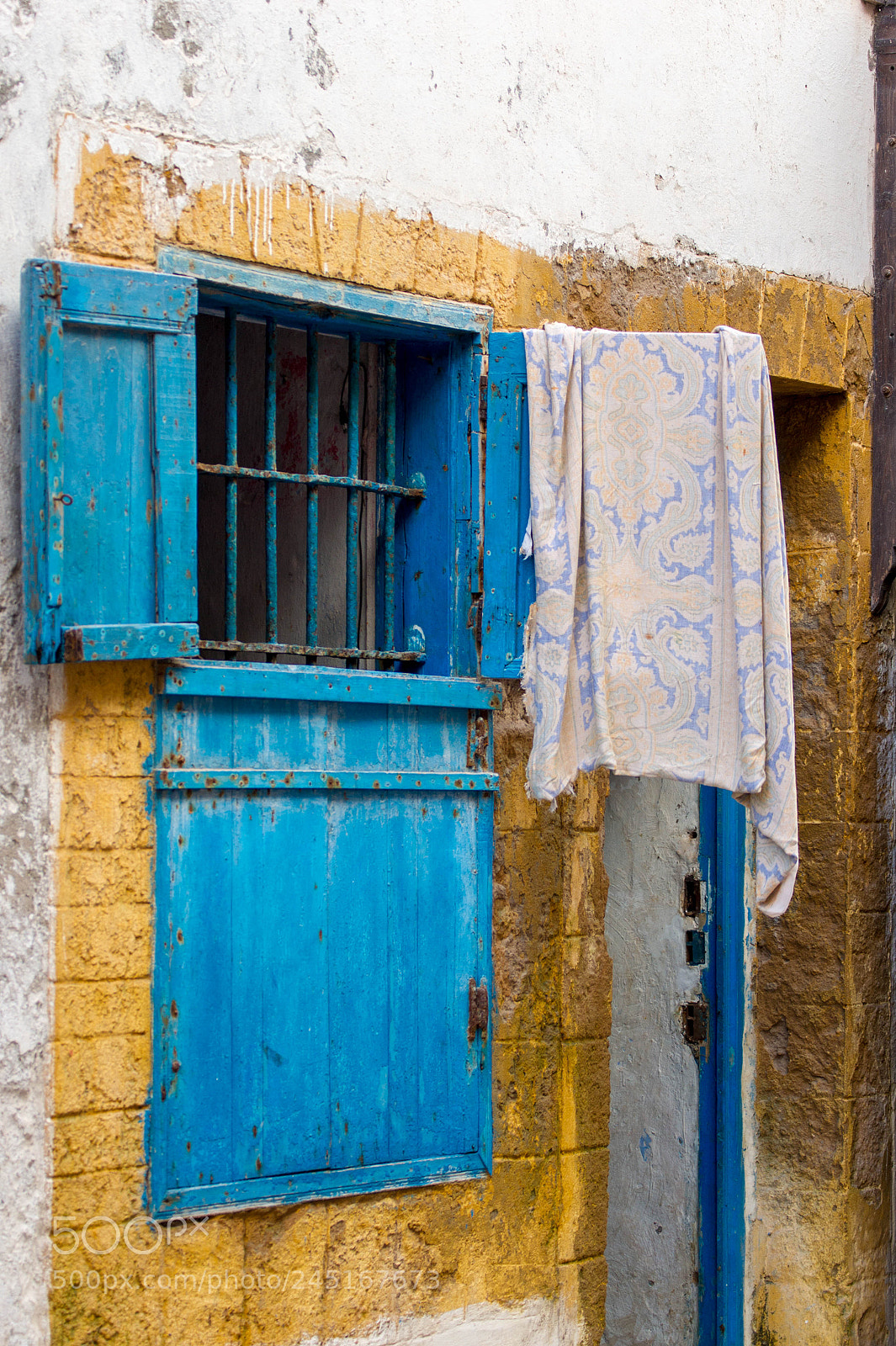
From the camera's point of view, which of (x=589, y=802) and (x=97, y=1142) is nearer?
(x=97, y=1142)

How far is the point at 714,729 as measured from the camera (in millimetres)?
3273

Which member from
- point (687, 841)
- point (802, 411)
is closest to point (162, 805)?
point (687, 841)

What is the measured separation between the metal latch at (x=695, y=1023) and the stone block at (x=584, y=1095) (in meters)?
0.95

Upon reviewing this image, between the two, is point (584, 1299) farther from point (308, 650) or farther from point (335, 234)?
point (335, 234)

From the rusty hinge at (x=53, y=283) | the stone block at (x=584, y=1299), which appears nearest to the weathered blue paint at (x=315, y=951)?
the stone block at (x=584, y=1299)

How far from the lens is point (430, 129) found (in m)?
3.46

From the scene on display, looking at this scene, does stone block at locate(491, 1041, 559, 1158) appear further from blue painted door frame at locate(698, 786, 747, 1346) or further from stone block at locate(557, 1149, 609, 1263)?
blue painted door frame at locate(698, 786, 747, 1346)

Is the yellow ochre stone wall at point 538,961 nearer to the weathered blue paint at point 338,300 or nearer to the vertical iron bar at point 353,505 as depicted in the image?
the weathered blue paint at point 338,300

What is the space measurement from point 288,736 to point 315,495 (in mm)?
615

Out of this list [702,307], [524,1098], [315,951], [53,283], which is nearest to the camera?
[53,283]

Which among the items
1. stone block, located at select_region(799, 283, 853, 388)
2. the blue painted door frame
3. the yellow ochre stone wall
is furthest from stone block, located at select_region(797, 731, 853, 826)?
stone block, located at select_region(799, 283, 853, 388)

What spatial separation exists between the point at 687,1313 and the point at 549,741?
7.93 feet

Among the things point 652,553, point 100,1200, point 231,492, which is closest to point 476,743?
point 652,553

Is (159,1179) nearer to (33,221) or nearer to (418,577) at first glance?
(418,577)
